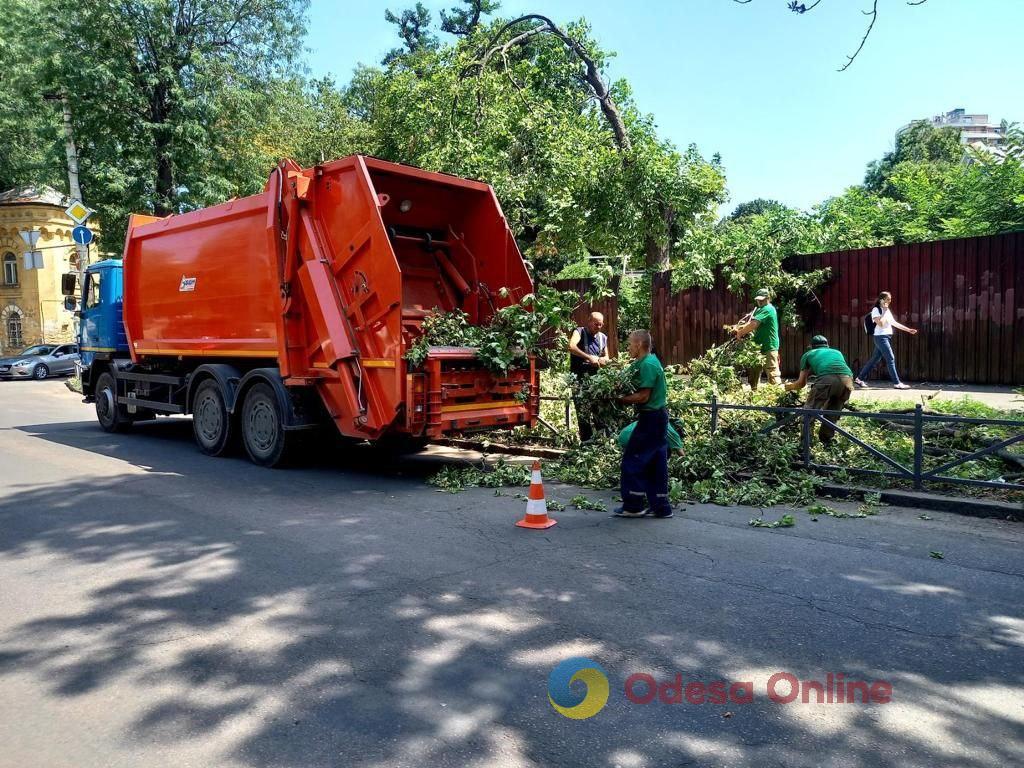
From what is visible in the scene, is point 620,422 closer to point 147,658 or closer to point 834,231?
point 147,658

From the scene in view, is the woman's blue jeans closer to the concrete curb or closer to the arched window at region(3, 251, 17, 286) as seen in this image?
the concrete curb

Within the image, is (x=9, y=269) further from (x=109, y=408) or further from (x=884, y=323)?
(x=884, y=323)

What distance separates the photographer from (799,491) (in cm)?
730

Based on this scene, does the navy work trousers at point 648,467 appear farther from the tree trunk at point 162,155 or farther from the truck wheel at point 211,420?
the tree trunk at point 162,155

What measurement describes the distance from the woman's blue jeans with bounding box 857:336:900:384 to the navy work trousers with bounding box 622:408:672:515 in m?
7.24

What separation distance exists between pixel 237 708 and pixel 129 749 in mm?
426

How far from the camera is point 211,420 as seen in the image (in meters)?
9.98

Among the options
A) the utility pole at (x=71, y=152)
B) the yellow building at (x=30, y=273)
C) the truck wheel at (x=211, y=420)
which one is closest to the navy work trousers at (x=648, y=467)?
the truck wheel at (x=211, y=420)

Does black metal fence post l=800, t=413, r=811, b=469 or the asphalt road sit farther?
black metal fence post l=800, t=413, r=811, b=469

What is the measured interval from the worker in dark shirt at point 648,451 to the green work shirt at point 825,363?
2.65 m

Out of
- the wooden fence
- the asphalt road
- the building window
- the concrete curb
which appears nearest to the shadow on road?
the asphalt road

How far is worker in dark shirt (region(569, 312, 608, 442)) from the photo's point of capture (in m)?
8.73

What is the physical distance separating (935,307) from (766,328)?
133 inches

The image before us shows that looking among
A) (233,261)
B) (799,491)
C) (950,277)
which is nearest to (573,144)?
(950,277)
